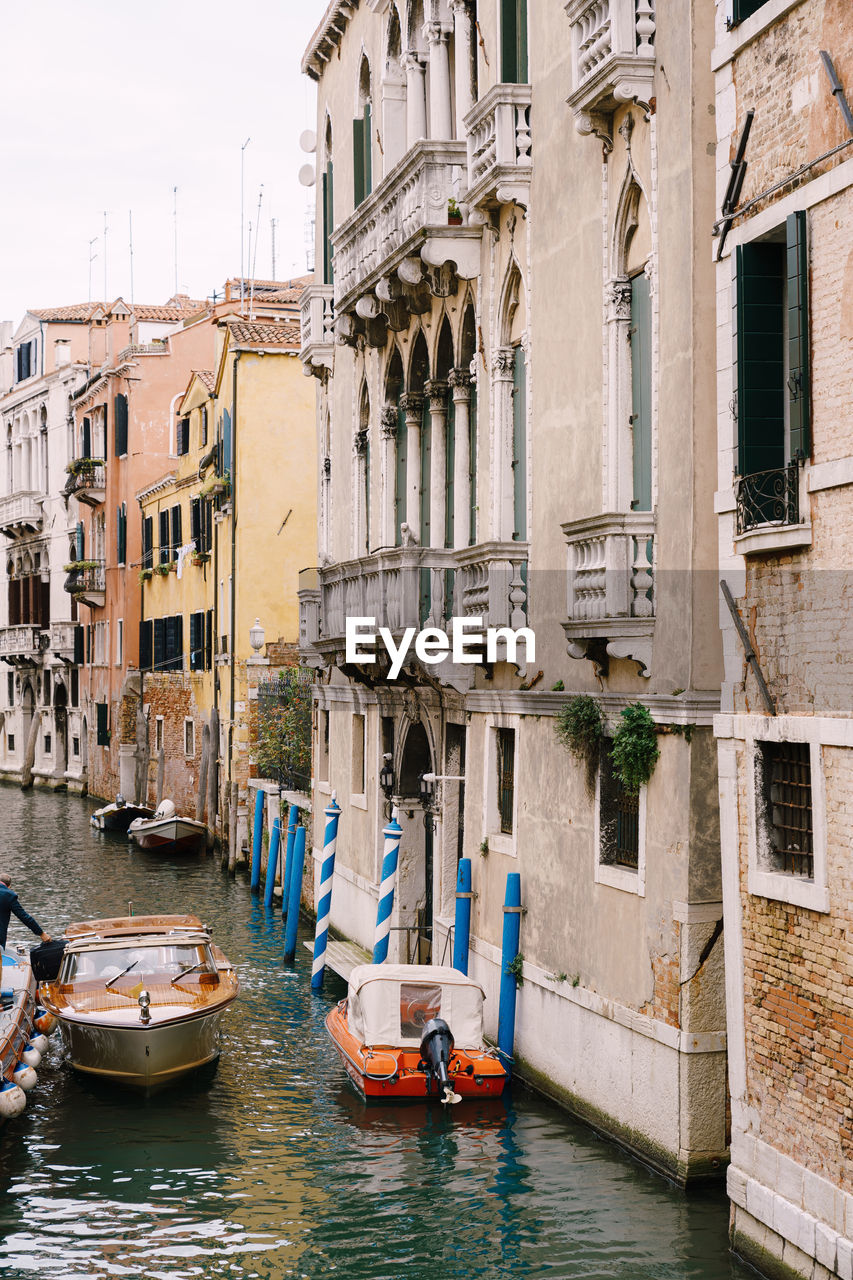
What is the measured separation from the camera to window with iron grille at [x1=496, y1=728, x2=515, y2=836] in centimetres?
1320

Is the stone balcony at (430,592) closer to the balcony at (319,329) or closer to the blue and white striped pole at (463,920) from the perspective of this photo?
the blue and white striped pole at (463,920)

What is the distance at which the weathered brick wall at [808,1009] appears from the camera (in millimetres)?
7602

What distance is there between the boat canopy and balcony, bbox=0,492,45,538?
3784 cm

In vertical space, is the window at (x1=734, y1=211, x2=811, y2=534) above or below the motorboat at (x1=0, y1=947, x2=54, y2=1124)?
above

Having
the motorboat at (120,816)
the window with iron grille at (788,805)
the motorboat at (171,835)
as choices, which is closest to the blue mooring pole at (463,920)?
the window with iron grille at (788,805)

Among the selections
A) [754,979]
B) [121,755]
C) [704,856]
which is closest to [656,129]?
[704,856]

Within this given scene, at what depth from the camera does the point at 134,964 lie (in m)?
14.2

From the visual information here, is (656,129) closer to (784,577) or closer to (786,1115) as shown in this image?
(784,577)

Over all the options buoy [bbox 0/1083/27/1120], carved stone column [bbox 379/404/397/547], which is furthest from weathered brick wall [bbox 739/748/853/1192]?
carved stone column [bbox 379/404/397/547]

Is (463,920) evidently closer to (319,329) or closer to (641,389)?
(641,389)

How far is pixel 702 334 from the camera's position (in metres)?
9.48

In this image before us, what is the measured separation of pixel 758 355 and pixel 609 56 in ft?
8.54

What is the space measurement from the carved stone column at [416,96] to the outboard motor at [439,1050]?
8350 mm

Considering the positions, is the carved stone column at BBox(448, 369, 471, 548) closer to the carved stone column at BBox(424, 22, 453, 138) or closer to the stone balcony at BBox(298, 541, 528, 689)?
the stone balcony at BBox(298, 541, 528, 689)
